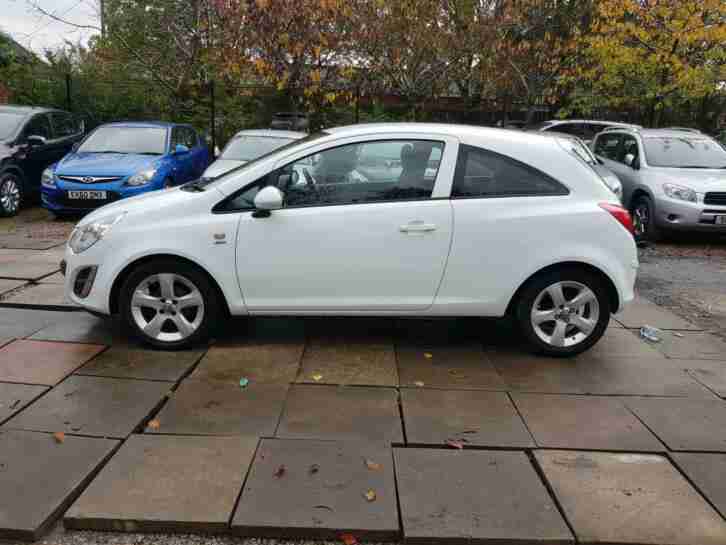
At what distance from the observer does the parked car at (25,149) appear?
10773 mm

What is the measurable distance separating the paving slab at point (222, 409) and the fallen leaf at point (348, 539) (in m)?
0.96

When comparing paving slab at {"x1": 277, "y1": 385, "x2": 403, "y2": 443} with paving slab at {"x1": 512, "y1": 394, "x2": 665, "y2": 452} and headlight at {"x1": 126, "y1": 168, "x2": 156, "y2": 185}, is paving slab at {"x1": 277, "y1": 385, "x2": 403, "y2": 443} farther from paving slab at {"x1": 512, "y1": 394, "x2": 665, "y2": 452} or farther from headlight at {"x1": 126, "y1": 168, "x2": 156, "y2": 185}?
headlight at {"x1": 126, "y1": 168, "x2": 156, "y2": 185}

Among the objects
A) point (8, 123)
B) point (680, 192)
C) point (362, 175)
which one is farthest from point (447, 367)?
point (8, 123)

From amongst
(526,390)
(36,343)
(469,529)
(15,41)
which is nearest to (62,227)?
(36,343)

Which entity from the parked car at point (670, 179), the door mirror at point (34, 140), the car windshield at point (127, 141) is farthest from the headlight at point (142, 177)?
the parked car at point (670, 179)

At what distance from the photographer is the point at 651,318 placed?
6250 millimetres

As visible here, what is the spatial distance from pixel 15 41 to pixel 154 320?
56.2 feet

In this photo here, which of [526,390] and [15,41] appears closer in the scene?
[526,390]

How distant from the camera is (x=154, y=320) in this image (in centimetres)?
484

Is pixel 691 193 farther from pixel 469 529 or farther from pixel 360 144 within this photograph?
pixel 469 529

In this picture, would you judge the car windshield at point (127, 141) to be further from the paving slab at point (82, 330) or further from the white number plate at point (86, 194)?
the paving slab at point (82, 330)

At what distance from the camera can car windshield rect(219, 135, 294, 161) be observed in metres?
11.1

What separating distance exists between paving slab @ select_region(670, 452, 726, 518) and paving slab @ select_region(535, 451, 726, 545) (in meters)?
0.05

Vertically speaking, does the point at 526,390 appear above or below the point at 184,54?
below
